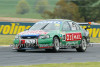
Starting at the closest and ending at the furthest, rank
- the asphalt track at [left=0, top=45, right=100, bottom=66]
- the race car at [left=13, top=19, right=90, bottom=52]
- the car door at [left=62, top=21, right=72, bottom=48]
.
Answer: the asphalt track at [left=0, top=45, right=100, bottom=66]
the race car at [left=13, top=19, right=90, bottom=52]
the car door at [left=62, top=21, right=72, bottom=48]

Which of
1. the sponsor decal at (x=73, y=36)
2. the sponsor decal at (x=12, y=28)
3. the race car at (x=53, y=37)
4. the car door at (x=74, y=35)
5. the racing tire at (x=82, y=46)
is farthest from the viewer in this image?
the sponsor decal at (x=12, y=28)

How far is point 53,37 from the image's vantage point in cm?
1534

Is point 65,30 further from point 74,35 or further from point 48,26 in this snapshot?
point 48,26

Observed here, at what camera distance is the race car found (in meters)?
15.1

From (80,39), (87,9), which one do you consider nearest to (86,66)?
(80,39)

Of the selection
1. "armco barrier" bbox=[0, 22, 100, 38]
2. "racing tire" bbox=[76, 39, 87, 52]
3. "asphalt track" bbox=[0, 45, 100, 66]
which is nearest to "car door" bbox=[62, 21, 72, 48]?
"racing tire" bbox=[76, 39, 87, 52]

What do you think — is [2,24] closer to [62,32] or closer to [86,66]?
[62,32]

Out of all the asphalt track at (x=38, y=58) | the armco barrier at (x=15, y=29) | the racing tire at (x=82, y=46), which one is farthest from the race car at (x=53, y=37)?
the armco barrier at (x=15, y=29)

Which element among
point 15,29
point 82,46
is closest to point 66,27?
point 82,46

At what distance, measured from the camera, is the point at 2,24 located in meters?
30.9

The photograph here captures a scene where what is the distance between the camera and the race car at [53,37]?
15117mm

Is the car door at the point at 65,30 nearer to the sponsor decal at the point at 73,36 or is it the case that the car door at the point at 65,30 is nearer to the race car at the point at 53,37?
the race car at the point at 53,37

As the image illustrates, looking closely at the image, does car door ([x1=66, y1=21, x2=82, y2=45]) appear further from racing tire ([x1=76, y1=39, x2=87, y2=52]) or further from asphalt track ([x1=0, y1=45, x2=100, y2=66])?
asphalt track ([x1=0, y1=45, x2=100, y2=66])

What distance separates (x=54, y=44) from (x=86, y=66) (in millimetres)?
5770
